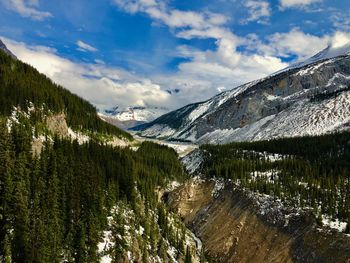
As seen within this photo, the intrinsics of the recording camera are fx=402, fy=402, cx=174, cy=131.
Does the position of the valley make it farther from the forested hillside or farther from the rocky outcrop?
A: the rocky outcrop

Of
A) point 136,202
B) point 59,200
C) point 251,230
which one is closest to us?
point 59,200

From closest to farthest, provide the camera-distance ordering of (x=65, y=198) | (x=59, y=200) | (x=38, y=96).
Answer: (x=65, y=198) < (x=59, y=200) < (x=38, y=96)

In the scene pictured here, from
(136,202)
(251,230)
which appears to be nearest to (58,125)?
(136,202)

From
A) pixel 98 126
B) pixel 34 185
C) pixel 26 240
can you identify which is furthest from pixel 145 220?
pixel 98 126

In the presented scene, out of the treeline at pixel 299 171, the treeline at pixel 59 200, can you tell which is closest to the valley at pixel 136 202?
the treeline at pixel 59 200

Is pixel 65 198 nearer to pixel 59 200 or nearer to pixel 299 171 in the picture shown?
pixel 59 200

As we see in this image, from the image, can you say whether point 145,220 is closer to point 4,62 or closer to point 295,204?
point 295,204

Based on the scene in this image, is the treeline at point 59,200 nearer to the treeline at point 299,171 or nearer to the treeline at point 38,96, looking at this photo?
the treeline at point 38,96
